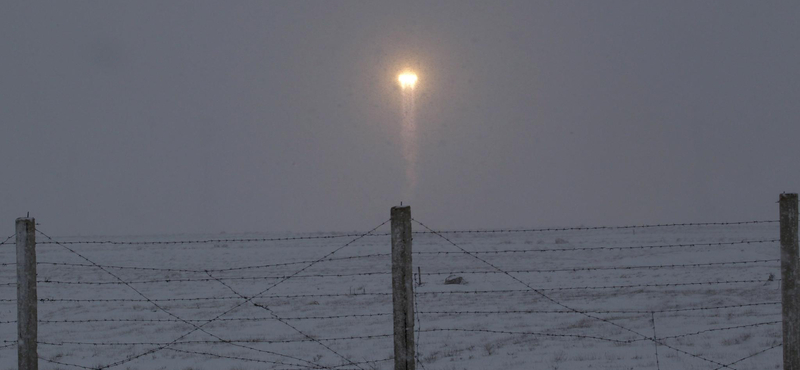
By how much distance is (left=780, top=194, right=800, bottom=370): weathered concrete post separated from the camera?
625 centimetres

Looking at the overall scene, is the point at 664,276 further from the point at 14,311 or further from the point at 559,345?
the point at 14,311

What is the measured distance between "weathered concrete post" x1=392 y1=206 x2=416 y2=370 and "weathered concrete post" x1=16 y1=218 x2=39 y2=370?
3603 millimetres

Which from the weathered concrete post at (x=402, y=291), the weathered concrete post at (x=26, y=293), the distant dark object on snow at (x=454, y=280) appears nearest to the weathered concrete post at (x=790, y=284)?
the weathered concrete post at (x=402, y=291)

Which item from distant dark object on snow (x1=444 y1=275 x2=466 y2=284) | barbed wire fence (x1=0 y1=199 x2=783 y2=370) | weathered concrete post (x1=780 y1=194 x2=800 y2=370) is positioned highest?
weathered concrete post (x1=780 y1=194 x2=800 y2=370)

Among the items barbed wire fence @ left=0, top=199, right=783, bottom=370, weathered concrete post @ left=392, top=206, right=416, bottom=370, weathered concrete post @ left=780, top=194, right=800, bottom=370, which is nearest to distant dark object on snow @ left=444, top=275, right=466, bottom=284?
barbed wire fence @ left=0, top=199, right=783, bottom=370

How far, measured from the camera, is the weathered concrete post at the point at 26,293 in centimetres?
629

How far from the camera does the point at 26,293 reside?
6.31 m

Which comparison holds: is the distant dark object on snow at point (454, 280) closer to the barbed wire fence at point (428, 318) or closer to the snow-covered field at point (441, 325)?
the barbed wire fence at point (428, 318)

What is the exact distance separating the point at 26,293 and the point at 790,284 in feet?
24.8

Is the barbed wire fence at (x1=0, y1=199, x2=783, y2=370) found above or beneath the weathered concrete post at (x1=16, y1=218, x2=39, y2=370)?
beneath

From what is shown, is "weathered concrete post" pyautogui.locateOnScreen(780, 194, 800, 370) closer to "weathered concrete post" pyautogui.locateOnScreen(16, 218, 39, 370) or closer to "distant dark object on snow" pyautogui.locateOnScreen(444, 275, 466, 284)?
"weathered concrete post" pyautogui.locateOnScreen(16, 218, 39, 370)

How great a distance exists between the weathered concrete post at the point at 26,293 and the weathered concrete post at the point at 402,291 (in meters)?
3.60

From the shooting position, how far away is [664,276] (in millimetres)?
24781

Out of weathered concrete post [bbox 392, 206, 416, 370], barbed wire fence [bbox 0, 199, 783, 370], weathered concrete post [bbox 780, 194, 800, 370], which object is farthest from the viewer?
barbed wire fence [bbox 0, 199, 783, 370]
